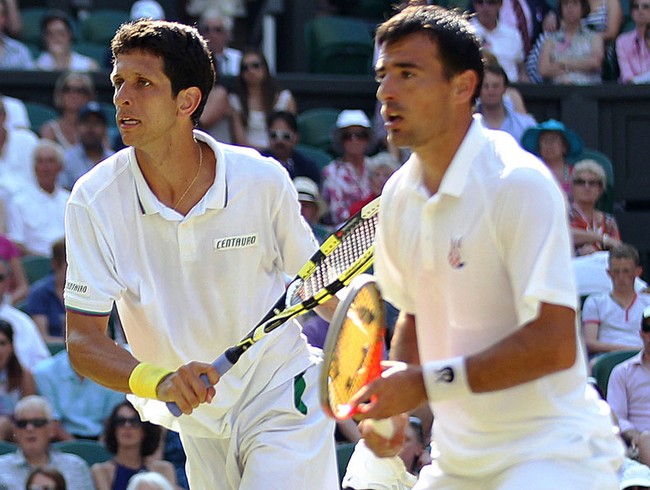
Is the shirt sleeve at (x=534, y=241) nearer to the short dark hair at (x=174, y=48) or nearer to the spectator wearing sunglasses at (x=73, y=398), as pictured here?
the short dark hair at (x=174, y=48)

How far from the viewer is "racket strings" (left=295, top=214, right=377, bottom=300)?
14.0ft

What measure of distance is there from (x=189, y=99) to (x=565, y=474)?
1840mm

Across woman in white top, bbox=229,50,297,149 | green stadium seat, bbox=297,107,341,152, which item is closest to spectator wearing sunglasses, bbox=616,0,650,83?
green stadium seat, bbox=297,107,341,152

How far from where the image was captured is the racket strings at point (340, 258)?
427 cm

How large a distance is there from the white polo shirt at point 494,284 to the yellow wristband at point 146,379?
903 mm

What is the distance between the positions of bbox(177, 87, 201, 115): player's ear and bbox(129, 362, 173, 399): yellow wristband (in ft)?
2.81

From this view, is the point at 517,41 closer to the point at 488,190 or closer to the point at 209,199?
the point at 209,199

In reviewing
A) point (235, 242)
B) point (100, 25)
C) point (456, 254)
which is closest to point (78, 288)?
point (235, 242)

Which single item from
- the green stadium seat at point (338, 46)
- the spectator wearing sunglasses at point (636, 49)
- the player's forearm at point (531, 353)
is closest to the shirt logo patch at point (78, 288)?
the player's forearm at point (531, 353)

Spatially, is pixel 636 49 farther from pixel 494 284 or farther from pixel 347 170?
pixel 494 284

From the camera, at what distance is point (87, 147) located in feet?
32.5

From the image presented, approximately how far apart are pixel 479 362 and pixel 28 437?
433 cm

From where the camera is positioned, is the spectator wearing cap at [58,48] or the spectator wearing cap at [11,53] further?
the spectator wearing cap at [11,53]

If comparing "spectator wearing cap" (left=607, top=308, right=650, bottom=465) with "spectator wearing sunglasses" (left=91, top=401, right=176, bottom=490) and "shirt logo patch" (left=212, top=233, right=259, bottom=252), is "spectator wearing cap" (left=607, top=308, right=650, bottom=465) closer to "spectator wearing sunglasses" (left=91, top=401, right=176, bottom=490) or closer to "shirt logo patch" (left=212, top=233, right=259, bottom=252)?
→ "spectator wearing sunglasses" (left=91, top=401, right=176, bottom=490)
